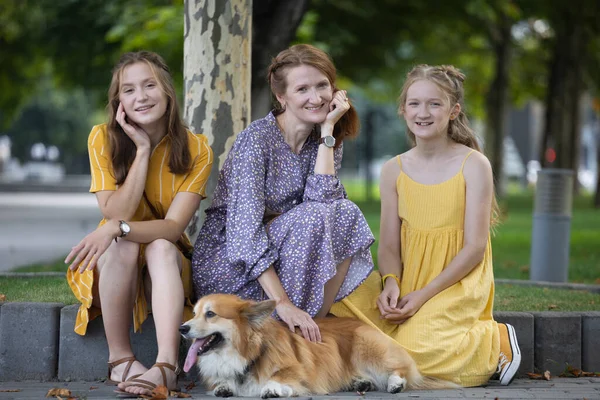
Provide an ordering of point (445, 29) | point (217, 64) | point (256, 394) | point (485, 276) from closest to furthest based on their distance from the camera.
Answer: point (256, 394) → point (485, 276) → point (217, 64) → point (445, 29)

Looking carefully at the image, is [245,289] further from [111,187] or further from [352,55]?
[352,55]

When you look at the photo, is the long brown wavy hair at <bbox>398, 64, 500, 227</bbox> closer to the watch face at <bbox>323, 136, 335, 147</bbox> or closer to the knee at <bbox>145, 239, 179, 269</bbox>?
the watch face at <bbox>323, 136, 335, 147</bbox>

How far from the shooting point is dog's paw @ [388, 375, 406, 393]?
4695 mm

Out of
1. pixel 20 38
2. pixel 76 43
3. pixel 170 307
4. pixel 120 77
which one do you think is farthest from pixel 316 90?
pixel 20 38

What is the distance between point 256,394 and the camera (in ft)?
14.7

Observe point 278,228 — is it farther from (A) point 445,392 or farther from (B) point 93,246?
(A) point 445,392

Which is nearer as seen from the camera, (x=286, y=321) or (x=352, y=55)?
(x=286, y=321)

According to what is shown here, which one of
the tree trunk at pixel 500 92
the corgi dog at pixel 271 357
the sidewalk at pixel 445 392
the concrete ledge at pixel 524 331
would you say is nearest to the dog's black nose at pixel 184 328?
the corgi dog at pixel 271 357

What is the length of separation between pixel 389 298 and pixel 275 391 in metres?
1.08

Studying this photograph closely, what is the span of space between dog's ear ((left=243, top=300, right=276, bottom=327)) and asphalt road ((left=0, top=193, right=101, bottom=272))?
5.03 meters

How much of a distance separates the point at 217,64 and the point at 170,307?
2.64 m

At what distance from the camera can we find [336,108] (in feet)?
16.6

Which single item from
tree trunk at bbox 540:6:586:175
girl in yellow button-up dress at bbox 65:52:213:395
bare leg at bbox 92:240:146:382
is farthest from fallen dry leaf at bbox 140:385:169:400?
tree trunk at bbox 540:6:586:175

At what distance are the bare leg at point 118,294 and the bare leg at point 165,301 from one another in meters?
0.11
